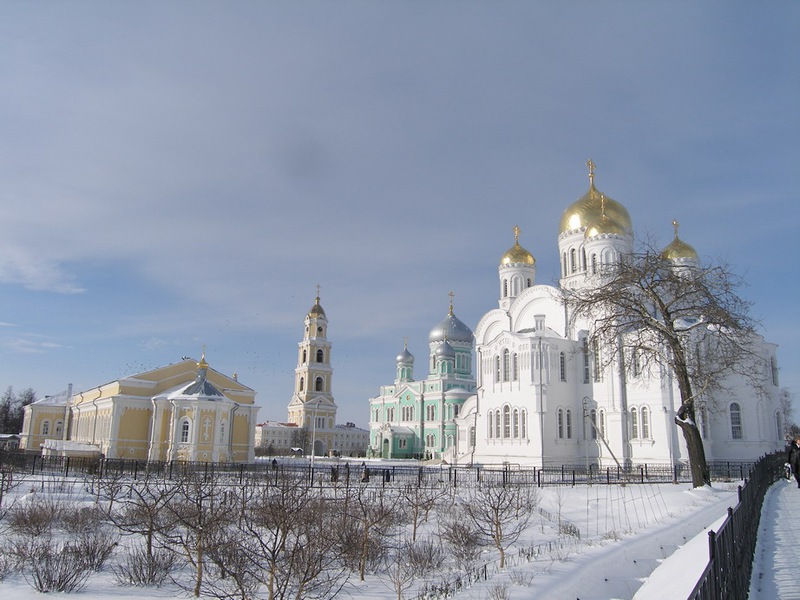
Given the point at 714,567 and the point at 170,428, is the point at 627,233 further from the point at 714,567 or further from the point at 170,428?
the point at 714,567

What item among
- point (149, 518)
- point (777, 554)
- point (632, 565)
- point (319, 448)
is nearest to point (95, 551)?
point (149, 518)

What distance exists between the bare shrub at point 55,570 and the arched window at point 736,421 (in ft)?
110

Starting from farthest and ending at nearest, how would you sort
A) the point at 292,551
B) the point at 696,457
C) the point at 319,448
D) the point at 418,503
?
the point at 319,448 < the point at 696,457 < the point at 418,503 < the point at 292,551

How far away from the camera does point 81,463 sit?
27.1 meters

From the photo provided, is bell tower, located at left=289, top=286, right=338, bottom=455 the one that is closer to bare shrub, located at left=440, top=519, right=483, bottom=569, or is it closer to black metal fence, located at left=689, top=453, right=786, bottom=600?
bare shrub, located at left=440, top=519, right=483, bottom=569

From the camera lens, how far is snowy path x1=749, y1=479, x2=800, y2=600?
677cm

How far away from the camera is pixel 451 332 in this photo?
70.2 meters

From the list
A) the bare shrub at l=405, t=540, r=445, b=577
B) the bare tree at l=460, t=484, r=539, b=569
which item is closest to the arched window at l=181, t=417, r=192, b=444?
the bare tree at l=460, t=484, r=539, b=569

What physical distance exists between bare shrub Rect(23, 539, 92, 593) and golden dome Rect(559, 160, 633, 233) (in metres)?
35.9

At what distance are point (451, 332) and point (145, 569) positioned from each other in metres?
60.0

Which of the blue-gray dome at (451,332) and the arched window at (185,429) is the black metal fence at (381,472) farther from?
the blue-gray dome at (451,332)

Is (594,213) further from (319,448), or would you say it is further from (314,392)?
(319,448)

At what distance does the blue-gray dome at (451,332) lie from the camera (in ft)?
229

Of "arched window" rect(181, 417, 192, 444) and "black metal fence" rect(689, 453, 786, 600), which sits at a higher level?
"arched window" rect(181, 417, 192, 444)
